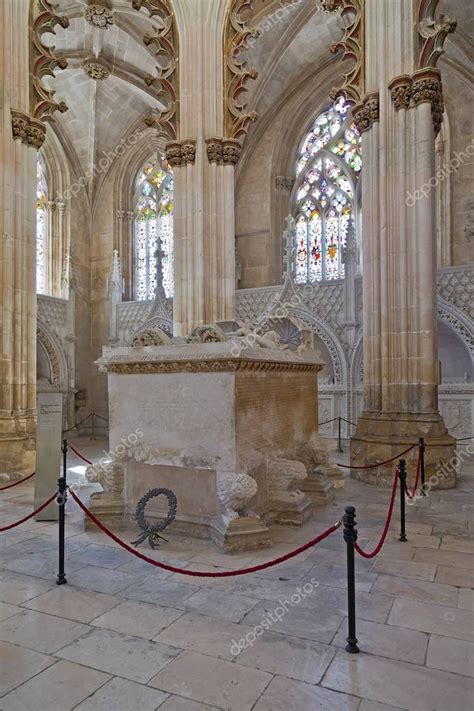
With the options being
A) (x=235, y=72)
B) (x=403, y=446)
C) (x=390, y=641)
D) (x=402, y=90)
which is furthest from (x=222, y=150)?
(x=390, y=641)

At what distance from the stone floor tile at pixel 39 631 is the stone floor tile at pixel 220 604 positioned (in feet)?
2.30

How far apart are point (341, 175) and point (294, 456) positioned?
1177cm

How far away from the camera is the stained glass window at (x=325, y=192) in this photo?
50.0 ft

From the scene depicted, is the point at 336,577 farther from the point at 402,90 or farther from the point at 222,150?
the point at 222,150

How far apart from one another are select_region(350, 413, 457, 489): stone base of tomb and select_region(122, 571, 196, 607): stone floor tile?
14.5ft

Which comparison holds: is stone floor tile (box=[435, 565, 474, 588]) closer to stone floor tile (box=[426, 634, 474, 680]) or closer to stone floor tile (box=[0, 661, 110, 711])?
stone floor tile (box=[426, 634, 474, 680])

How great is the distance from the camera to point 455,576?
3.80 meters

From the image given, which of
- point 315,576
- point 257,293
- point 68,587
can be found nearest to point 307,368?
point 315,576

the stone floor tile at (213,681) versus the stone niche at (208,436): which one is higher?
the stone niche at (208,436)

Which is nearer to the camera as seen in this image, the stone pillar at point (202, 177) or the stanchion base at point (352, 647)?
the stanchion base at point (352, 647)

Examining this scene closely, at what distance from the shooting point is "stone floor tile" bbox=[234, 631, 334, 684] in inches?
100.0

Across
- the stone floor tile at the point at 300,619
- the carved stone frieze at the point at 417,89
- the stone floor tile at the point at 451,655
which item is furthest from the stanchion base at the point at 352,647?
the carved stone frieze at the point at 417,89

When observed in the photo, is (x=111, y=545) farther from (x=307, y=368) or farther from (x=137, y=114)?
(x=137, y=114)

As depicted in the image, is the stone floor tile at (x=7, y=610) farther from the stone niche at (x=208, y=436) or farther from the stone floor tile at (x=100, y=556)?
the stone niche at (x=208, y=436)
